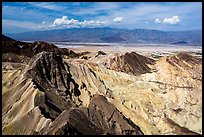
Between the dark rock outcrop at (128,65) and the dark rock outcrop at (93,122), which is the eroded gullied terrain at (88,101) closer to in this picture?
the dark rock outcrop at (93,122)

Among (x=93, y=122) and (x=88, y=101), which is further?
(x=88, y=101)

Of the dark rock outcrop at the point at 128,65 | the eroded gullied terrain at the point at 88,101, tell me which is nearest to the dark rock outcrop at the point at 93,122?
the eroded gullied terrain at the point at 88,101

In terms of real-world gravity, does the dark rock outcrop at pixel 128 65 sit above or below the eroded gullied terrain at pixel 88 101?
below

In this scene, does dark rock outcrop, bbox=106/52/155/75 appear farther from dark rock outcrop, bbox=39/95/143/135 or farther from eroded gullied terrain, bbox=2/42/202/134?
dark rock outcrop, bbox=39/95/143/135

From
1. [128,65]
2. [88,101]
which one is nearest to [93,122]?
[88,101]

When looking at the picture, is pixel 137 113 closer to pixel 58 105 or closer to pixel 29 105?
pixel 58 105

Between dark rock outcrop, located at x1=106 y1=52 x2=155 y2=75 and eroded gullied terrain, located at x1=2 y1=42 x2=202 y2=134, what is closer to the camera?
eroded gullied terrain, located at x1=2 y1=42 x2=202 y2=134

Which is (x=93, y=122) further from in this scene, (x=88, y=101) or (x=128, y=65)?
(x=128, y=65)

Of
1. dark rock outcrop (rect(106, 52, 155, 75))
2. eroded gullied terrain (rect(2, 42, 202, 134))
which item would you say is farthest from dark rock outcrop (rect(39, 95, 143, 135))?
dark rock outcrop (rect(106, 52, 155, 75))

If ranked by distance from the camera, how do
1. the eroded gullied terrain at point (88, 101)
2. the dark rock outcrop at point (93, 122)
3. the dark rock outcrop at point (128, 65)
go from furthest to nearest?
the dark rock outcrop at point (128, 65) < the eroded gullied terrain at point (88, 101) < the dark rock outcrop at point (93, 122)
